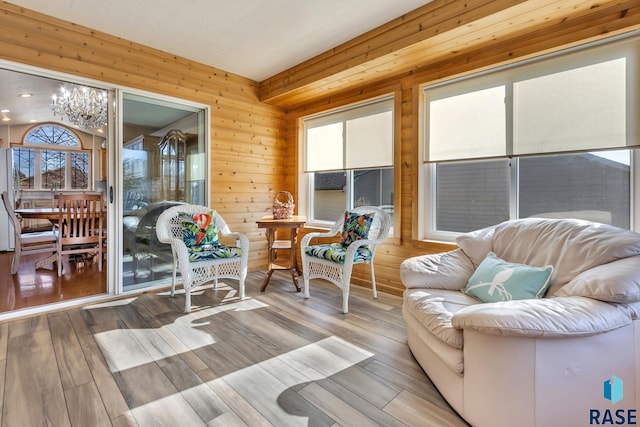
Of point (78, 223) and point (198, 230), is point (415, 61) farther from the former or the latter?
point (78, 223)

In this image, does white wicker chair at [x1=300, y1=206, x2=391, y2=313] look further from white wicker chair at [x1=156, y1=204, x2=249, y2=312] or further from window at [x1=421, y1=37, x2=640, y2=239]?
white wicker chair at [x1=156, y1=204, x2=249, y2=312]

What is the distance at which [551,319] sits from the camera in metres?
1.25

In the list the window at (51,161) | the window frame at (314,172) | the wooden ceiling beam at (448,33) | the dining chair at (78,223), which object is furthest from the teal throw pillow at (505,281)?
the window at (51,161)

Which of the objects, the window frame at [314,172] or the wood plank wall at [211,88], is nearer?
the wood plank wall at [211,88]

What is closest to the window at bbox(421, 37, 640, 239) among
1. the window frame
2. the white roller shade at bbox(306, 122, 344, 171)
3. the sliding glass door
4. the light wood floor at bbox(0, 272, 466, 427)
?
the window frame

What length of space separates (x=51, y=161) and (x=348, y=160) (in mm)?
7427

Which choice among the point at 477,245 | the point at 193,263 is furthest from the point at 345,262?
the point at 193,263

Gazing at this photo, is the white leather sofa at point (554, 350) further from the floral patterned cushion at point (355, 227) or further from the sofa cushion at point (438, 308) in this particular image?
the floral patterned cushion at point (355, 227)

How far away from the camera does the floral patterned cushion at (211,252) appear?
2.94 m

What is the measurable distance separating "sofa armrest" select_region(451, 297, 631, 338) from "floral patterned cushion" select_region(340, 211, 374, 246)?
1900mm

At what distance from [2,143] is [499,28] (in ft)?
28.5

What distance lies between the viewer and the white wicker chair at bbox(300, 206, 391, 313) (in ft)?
9.36

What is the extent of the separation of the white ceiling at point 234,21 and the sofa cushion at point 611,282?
7.46 feet

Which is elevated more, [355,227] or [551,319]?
[355,227]
